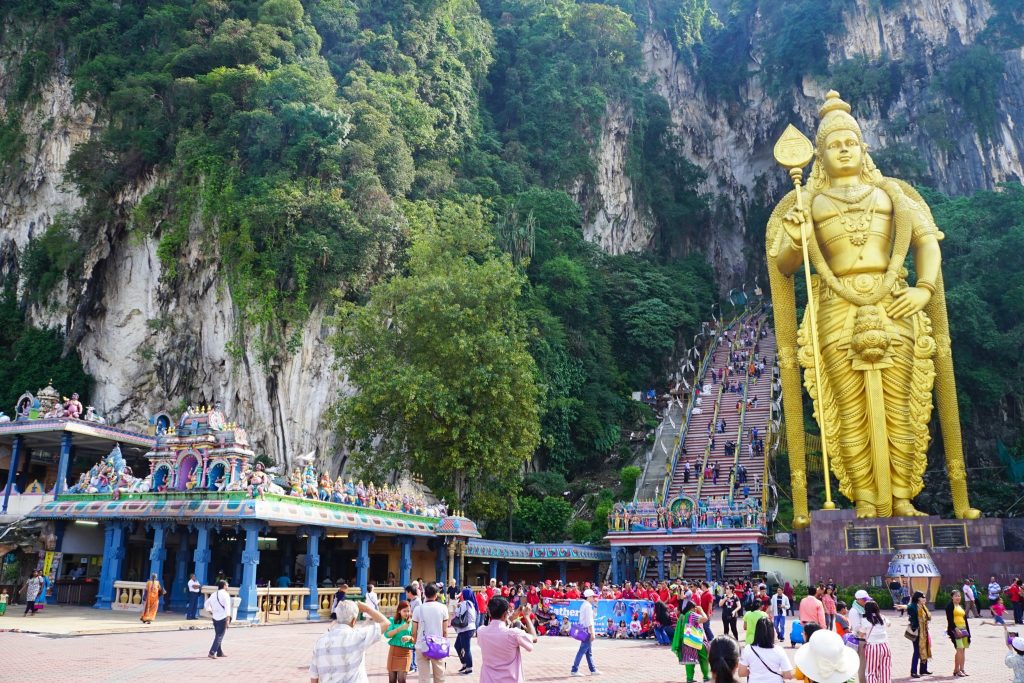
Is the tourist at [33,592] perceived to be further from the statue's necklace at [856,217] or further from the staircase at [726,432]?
the statue's necklace at [856,217]

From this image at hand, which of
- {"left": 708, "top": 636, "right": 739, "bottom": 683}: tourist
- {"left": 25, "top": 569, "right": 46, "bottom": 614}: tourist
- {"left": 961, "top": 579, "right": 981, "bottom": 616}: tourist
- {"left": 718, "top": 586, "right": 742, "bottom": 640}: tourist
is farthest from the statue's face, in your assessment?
{"left": 708, "top": 636, "right": 739, "bottom": 683}: tourist

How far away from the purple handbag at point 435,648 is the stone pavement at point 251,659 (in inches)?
93.1

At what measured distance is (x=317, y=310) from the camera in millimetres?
26344

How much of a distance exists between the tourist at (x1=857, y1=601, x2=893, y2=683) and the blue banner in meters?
7.40

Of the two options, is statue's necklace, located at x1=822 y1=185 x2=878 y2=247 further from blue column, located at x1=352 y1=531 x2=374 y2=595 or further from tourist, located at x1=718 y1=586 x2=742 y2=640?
blue column, located at x1=352 y1=531 x2=374 y2=595

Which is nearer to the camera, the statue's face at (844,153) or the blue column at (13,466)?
the statue's face at (844,153)

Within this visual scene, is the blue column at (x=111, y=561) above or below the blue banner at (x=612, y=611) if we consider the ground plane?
above

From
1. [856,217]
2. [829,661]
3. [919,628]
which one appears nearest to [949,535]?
[856,217]

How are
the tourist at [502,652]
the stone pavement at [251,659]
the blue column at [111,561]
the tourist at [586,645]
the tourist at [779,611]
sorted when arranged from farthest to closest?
the blue column at [111,561], the tourist at [779,611], the tourist at [586,645], the stone pavement at [251,659], the tourist at [502,652]

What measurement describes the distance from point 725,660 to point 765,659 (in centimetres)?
87

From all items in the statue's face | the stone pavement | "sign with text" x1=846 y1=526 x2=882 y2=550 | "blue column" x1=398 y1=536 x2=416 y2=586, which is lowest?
the stone pavement

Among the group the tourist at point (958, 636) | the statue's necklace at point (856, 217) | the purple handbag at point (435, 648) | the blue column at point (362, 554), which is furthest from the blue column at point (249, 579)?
the statue's necklace at point (856, 217)

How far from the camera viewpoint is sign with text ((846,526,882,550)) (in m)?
18.9

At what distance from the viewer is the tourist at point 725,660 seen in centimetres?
409
